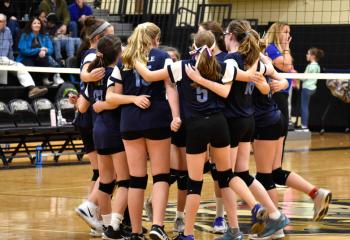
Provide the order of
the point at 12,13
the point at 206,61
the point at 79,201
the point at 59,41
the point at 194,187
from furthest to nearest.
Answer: the point at 12,13 < the point at 59,41 < the point at 79,201 < the point at 194,187 < the point at 206,61

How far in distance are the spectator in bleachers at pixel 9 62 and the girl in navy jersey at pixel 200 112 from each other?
9.09 metres

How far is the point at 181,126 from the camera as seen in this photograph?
805 cm

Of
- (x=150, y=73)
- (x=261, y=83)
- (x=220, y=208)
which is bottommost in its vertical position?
(x=220, y=208)

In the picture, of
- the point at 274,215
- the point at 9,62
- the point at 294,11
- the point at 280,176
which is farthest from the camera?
the point at 294,11

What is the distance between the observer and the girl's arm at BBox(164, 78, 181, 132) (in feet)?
25.4

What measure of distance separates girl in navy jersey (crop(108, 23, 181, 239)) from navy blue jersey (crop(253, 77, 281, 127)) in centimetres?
96

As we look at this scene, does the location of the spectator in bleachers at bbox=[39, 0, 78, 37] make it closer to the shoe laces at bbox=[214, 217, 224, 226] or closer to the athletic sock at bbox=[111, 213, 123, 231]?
the shoe laces at bbox=[214, 217, 224, 226]

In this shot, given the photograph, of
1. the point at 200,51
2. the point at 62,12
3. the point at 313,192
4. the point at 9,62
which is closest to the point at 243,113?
the point at 200,51

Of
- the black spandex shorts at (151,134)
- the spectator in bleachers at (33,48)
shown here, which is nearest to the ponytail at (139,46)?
the black spandex shorts at (151,134)

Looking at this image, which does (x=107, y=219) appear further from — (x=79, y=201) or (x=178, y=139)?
(x=79, y=201)

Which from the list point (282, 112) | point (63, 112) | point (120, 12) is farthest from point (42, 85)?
point (282, 112)

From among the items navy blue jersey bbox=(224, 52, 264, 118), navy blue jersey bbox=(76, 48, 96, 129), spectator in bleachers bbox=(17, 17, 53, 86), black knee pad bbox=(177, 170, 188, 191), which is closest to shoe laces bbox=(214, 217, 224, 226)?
black knee pad bbox=(177, 170, 188, 191)

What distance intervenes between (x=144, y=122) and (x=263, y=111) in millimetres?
1243

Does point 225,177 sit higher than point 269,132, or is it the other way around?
point 269,132
